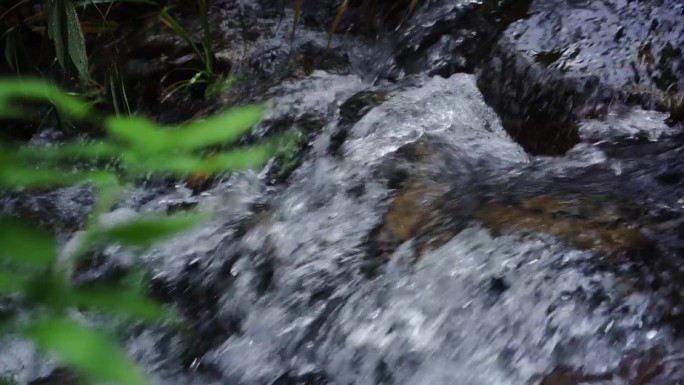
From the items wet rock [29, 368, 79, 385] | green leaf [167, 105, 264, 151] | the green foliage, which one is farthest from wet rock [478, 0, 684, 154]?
green leaf [167, 105, 264, 151]

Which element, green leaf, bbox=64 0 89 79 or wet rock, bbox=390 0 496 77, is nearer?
green leaf, bbox=64 0 89 79

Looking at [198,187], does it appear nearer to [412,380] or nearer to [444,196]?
[444,196]

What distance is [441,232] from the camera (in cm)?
156

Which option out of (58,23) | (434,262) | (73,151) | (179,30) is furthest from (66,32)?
(73,151)

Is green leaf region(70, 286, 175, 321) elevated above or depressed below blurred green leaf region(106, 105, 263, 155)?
below

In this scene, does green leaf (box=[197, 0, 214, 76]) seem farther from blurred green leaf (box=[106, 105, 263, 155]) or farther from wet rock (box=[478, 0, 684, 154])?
blurred green leaf (box=[106, 105, 263, 155])

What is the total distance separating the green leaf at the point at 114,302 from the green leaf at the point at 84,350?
3cm

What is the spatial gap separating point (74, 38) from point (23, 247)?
60.4 inches

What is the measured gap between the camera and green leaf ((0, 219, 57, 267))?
1.32ft

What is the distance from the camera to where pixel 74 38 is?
1801 millimetres

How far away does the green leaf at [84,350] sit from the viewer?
13.8 inches

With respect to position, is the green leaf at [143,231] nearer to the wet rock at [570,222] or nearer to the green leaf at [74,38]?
the wet rock at [570,222]

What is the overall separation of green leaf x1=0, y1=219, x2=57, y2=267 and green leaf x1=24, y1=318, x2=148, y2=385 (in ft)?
0.15

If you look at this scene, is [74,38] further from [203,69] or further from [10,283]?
[10,283]
